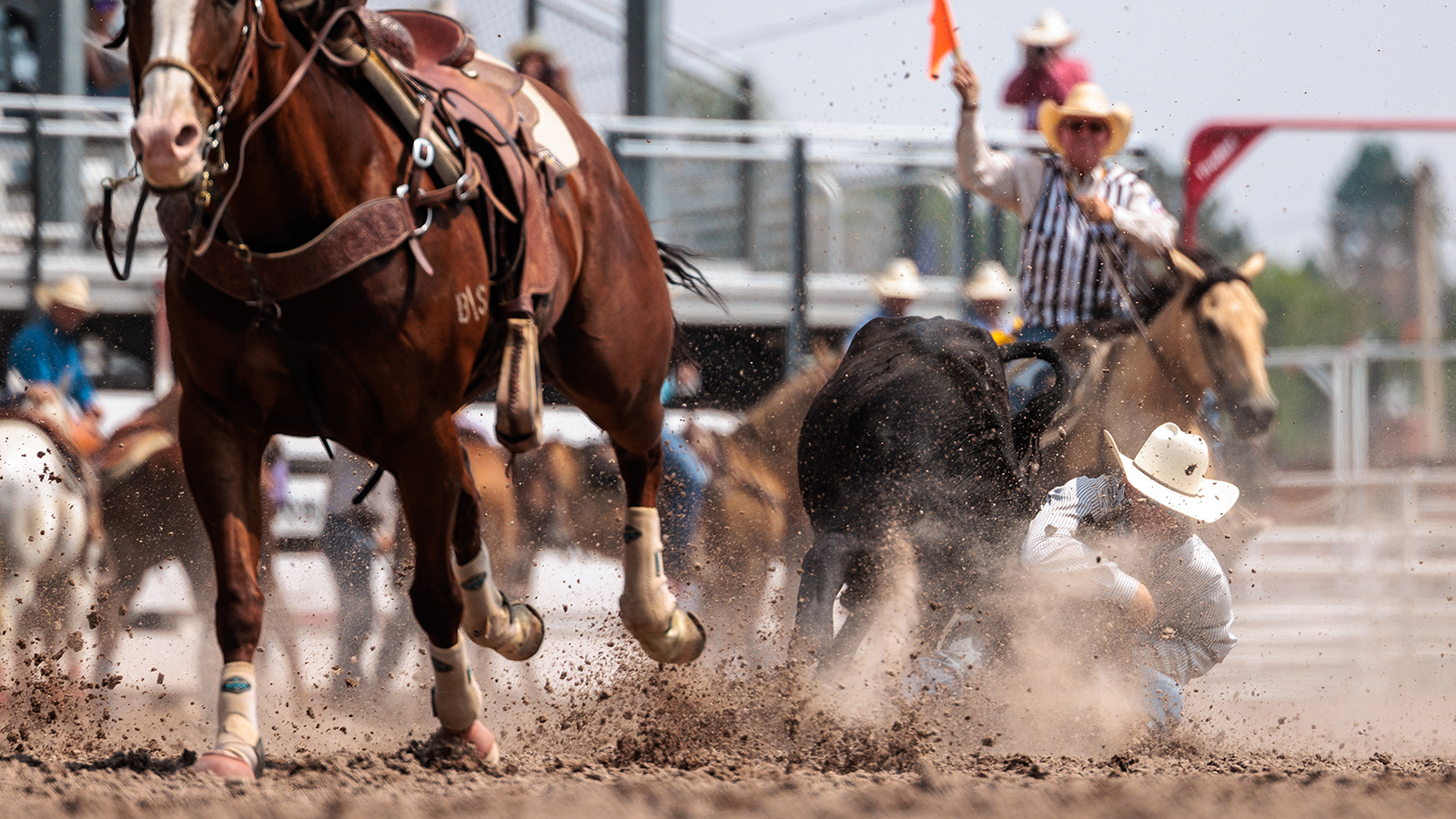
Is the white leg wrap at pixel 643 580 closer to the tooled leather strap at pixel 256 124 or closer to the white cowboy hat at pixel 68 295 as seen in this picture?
the tooled leather strap at pixel 256 124

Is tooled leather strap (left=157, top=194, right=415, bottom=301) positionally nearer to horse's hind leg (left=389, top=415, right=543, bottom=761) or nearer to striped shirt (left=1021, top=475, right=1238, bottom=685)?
horse's hind leg (left=389, top=415, right=543, bottom=761)

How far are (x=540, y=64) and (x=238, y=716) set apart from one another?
4787 mm

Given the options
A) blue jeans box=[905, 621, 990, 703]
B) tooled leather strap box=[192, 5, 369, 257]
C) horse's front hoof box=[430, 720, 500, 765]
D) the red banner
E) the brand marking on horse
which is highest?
tooled leather strap box=[192, 5, 369, 257]

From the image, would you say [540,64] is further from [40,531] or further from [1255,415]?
[1255,415]

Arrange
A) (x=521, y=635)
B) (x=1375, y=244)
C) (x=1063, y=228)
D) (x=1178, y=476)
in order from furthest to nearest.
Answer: (x=1375, y=244), (x=1063, y=228), (x=1178, y=476), (x=521, y=635)

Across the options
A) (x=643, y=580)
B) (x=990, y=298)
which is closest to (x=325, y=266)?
(x=643, y=580)

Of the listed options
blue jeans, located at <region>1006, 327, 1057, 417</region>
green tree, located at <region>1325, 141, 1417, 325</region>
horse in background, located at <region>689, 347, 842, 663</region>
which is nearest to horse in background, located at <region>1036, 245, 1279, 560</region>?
blue jeans, located at <region>1006, 327, 1057, 417</region>

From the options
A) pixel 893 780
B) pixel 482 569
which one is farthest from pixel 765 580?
pixel 893 780

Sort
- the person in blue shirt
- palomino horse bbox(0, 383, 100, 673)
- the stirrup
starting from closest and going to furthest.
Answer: the stirrup < palomino horse bbox(0, 383, 100, 673) < the person in blue shirt

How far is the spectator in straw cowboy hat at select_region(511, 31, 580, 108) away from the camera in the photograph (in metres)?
7.42

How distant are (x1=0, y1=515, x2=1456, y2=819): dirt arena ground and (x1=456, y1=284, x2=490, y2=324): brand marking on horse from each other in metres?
0.98

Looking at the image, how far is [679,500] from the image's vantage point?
6.91 m

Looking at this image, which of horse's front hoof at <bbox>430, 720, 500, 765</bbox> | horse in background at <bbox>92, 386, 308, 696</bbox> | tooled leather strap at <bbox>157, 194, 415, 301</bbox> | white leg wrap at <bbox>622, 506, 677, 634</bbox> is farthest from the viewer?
horse in background at <bbox>92, 386, 308, 696</bbox>

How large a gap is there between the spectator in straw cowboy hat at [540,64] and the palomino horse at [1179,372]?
9.93ft
